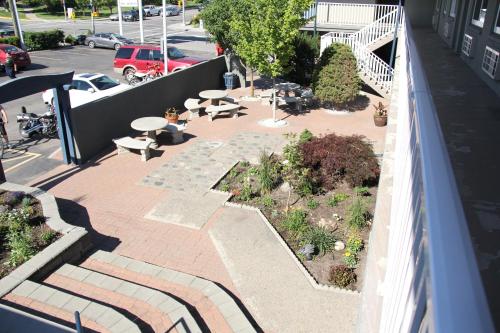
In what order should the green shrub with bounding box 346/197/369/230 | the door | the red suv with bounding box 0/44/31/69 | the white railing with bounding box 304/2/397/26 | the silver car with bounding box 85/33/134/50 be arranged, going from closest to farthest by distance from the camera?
the green shrub with bounding box 346/197/369/230
the door
the white railing with bounding box 304/2/397/26
the red suv with bounding box 0/44/31/69
the silver car with bounding box 85/33/134/50

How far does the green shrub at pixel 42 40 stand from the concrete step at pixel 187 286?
28.9 meters

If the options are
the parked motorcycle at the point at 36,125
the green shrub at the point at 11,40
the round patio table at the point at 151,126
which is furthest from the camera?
the green shrub at the point at 11,40

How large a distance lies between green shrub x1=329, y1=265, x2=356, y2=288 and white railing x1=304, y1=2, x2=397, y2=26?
16367 millimetres

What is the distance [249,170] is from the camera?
11164 mm

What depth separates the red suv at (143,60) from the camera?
20.4 metres

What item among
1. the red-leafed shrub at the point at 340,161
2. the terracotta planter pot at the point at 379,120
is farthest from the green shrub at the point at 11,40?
the red-leafed shrub at the point at 340,161

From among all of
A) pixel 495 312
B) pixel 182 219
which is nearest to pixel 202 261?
pixel 182 219

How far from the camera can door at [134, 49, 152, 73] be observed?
20.6m

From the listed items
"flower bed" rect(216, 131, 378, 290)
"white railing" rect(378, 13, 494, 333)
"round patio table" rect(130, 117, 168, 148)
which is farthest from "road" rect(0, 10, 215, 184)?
"white railing" rect(378, 13, 494, 333)

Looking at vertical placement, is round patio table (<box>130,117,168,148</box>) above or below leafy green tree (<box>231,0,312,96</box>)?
below

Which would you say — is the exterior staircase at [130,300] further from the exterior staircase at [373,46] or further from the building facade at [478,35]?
the exterior staircase at [373,46]

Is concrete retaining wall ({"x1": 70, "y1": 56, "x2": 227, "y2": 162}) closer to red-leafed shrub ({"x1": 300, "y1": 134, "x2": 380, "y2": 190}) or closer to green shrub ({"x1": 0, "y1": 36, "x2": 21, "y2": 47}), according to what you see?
red-leafed shrub ({"x1": 300, "y1": 134, "x2": 380, "y2": 190})

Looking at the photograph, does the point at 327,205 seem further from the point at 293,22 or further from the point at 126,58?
the point at 126,58

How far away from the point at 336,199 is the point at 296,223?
1.51 metres
